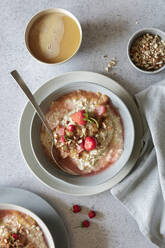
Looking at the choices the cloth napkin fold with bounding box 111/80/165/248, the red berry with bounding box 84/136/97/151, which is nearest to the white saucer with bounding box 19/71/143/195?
the cloth napkin fold with bounding box 111/80/165/248

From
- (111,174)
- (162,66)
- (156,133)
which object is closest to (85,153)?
(111,174)

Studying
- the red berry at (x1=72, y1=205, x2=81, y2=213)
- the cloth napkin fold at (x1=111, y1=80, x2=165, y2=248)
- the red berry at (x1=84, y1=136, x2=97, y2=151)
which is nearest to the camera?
the red berry at (x1=84, y1=136, x2=97, y2=151)

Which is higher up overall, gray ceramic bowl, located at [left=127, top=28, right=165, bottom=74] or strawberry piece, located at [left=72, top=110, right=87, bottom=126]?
gray ceramic bowl, located at [left=127, top=28, right=165, bottom=74]

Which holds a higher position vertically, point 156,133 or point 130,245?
point 156,133

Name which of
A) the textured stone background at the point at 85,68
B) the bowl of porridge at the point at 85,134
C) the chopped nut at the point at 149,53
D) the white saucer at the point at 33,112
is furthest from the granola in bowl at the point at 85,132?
the chopped nut at the point at 149,53

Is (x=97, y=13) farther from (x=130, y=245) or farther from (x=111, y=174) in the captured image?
(x=130, y=245)

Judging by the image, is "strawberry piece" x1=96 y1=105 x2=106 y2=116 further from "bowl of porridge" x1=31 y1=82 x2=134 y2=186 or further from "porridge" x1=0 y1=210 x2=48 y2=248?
"porridge" x1=0 y1=210 x2=48 y2=248

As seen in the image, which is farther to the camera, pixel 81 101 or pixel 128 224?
pixel 128 224
